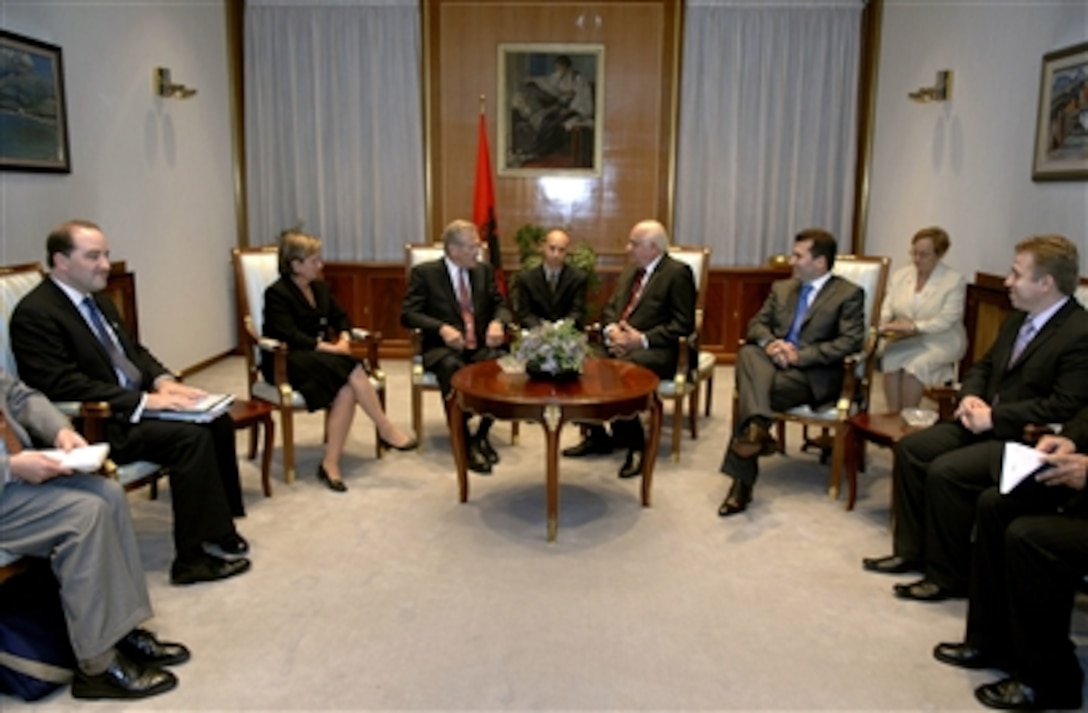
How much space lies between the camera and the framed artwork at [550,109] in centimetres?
692

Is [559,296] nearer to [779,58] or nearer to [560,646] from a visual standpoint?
[560,646]

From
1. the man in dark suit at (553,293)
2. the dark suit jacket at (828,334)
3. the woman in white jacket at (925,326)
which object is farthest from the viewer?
the man in dark suit at (553,293)

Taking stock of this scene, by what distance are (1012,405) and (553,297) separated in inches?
104

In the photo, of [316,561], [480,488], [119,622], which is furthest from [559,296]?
[119,622]

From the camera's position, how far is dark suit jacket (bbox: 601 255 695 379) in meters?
4.54

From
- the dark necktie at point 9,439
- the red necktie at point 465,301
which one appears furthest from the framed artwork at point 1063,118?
the dark necktie at point 9,439

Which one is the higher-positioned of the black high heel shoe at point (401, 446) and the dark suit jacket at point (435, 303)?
the dark suit jacket at point (435, 303)

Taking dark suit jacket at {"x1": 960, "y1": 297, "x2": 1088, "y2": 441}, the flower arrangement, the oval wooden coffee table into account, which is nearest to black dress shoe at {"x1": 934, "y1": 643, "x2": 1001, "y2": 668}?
dark suit jacket at {"x1": 960, "y1": 297, "x2": 1088, "y2": 441}

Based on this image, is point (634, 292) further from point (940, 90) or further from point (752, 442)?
point (940, 90)

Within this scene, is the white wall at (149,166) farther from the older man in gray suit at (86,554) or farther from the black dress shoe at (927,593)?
the black dress shoe at (927,593)

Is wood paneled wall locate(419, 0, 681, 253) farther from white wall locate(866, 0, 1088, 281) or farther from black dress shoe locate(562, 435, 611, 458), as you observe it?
black dress shoe locate(562, 435, 611, 458)

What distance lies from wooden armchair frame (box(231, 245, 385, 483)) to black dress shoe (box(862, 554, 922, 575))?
8.22 ft

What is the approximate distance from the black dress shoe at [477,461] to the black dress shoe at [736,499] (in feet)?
3.91

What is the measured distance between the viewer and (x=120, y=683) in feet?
7.94
